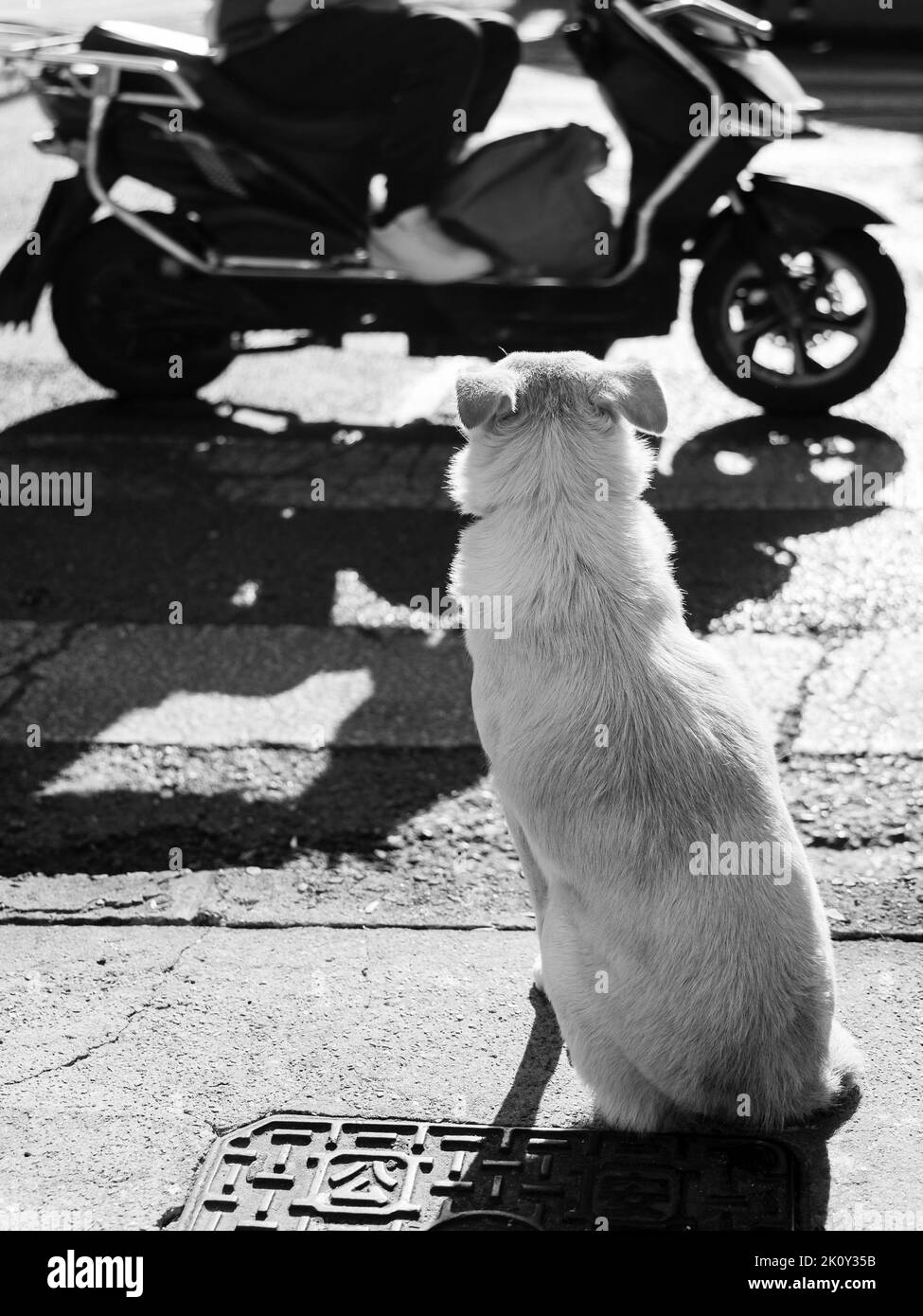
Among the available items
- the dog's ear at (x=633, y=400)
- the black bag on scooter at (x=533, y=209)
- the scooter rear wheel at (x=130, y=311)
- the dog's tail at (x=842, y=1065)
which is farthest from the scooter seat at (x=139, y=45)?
the dog's tail at (x=842, y=1065)

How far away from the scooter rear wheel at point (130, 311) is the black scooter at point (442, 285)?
0.01 meters

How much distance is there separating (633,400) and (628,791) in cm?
88

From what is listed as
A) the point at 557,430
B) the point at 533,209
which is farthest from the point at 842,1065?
the point at 533,209

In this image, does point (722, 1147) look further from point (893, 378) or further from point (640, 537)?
point (893, 378)

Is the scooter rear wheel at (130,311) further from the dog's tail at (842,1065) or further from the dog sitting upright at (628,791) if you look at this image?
the dog's tail at (842,1065)

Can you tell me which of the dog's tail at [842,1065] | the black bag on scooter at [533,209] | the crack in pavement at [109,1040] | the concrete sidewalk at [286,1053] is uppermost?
the black bag on scooter at [533,209]

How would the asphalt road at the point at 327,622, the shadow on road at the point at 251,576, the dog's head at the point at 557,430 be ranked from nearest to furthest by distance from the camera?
the dog's head at the point at 557,430, the asphalt road at the point at 327,622, the shadow on road at the point at 251,576

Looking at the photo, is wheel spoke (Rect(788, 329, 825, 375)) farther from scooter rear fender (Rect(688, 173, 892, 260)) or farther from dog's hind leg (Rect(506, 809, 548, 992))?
dog's hind leg (Rect(506, 809, 548, 992))

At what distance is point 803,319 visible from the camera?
6414 millimetres

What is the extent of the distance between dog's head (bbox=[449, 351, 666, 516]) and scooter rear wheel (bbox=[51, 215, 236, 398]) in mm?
3886

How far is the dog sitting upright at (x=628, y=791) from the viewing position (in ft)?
9.20

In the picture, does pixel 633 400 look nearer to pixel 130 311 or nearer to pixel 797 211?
pixel 797 211

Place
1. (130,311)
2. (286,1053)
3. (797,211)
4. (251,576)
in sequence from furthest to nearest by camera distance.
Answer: (130,311), (797,211), (251,576), (286,1053)

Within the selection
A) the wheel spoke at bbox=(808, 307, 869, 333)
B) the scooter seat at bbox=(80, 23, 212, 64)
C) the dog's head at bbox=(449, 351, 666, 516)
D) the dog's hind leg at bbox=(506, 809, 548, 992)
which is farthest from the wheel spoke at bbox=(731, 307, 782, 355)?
the dog's hind leg at bbox=(506, 809, 548, 992)
